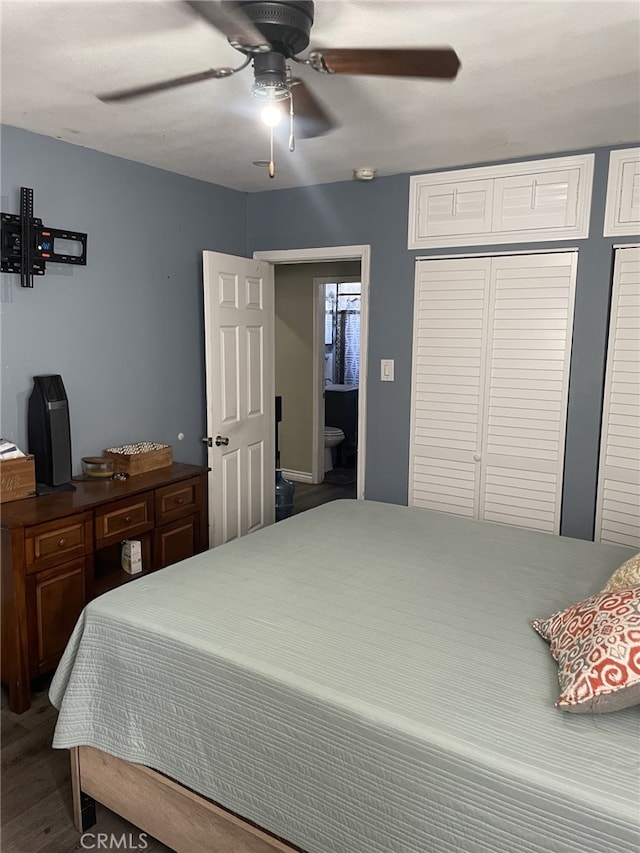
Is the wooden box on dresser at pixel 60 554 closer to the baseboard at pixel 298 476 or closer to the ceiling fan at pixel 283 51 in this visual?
the ceiling fan at pixel 283 51

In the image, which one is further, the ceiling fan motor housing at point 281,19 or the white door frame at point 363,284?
the white door frame at point 363,284

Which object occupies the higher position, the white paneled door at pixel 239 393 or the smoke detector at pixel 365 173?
the smoke detector at pixel 365 173

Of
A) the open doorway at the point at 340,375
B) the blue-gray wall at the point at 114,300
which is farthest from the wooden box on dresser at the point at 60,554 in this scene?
the open doorway at the point at 340,375

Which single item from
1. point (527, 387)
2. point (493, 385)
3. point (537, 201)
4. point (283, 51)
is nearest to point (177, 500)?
point (493, 385)

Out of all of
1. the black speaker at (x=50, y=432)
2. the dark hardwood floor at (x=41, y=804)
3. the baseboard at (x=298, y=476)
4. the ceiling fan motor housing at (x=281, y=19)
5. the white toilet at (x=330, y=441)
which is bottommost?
the dark hardwood floor at (x=41, y=804)

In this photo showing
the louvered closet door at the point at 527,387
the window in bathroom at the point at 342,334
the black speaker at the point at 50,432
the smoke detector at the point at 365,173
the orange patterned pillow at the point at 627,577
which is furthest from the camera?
the window in bathroom at the point at 342,334

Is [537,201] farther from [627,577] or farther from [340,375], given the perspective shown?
[340,375]

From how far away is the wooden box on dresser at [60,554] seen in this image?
2469 millimetres

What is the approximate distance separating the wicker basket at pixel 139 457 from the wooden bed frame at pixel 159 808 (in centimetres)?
150

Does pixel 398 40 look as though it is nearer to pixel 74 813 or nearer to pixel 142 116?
pixel 142 116

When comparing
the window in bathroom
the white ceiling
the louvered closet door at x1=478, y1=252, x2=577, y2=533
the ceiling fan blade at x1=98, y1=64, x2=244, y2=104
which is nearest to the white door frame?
the white ceiling

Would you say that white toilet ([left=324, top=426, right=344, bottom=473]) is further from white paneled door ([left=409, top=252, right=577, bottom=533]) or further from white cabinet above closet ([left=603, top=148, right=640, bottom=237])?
white cabinet above closet ([left=603, top=148, right=640, bottom=237])

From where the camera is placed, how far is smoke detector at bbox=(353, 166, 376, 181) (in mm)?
3467

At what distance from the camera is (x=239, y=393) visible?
402cm
